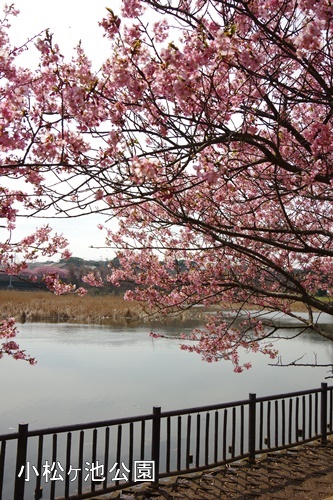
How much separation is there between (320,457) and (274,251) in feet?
10.5

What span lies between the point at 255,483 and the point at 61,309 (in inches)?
737

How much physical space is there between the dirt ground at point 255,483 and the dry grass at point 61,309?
50.7 feet

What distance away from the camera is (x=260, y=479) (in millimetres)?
5516

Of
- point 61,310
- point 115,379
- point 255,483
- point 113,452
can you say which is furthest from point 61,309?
point 255,483

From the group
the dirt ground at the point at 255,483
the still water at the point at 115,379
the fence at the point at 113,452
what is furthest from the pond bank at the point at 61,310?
the dirt ground at the point at 255,483

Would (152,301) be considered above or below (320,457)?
above

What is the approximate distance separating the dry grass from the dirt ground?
1545cm

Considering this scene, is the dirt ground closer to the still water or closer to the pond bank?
the still water

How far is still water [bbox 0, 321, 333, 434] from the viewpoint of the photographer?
28.6 ft

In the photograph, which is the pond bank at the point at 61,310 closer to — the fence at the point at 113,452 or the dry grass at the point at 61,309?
the dry grass at the point at 61,309

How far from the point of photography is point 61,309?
75.0 ft

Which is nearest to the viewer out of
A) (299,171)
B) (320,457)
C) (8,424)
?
(299,171)

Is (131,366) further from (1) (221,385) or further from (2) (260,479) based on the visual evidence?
(2) (260,479)

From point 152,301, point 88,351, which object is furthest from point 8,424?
point 88,351
